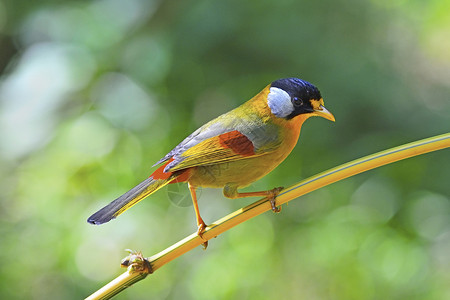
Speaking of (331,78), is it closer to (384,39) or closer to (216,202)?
(384,39)

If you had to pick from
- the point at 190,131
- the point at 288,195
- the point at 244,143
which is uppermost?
the point at 190,131

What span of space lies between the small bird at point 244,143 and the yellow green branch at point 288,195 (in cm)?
36

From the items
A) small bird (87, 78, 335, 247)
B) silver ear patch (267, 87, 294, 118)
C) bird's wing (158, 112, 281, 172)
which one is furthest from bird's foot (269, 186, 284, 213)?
silver ear patch (267, 87, 294, 118)

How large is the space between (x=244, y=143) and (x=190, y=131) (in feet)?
4.66

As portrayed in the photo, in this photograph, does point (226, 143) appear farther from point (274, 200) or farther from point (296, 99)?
point (274, 200)

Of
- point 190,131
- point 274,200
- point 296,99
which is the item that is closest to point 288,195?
point 274,200

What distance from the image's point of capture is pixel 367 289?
297 cm

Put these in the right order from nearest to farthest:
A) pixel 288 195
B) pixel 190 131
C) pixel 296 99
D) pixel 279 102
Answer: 1. pixel 288 195
2. pixel 296 99
3. pixel 279 102
4. pixel 190 131

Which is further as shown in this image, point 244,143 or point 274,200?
point 244,143

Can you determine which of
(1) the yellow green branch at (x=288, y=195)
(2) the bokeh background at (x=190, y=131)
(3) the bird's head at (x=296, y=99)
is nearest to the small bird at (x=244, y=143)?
(3) the bird's head at (x=296, y=99)

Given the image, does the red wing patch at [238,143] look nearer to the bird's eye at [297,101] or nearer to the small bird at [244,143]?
the small bird at [244,143]

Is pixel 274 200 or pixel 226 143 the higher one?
pixel 226 143

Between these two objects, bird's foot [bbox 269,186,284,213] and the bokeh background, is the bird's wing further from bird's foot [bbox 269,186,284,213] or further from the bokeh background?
the bokeh background

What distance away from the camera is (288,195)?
142 cm
